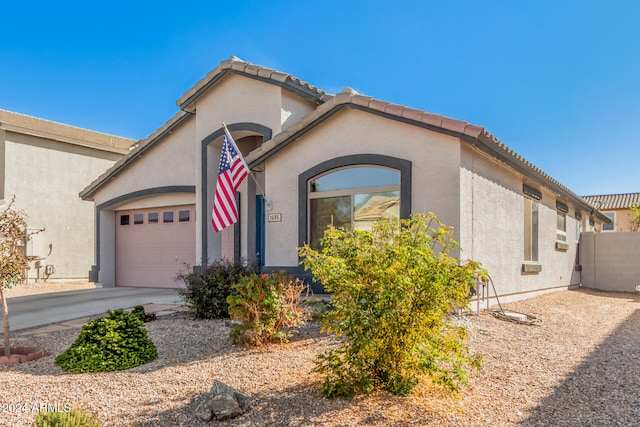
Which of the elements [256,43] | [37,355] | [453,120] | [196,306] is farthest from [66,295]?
[453,120]

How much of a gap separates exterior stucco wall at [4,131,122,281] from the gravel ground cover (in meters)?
12.3

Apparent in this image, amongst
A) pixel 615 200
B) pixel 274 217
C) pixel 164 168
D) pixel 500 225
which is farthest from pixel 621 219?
pixel 164 168

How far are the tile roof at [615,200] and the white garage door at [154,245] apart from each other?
29.8m

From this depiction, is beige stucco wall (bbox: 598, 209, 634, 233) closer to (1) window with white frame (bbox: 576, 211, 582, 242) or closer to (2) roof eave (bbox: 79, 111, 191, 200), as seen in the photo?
(1) window with white frame (bbox: 576, 211, 582, 242)

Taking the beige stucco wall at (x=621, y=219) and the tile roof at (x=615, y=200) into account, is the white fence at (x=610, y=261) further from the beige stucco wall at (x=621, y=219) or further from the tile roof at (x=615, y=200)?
the beige stucco wall at (x=621, y=219)

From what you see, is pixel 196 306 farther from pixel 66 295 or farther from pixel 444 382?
pixel 66 295

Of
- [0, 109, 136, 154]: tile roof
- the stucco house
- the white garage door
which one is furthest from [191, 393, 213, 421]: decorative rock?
[0, 109, 136, 154]: tile roof

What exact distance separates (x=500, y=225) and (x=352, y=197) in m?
3.34

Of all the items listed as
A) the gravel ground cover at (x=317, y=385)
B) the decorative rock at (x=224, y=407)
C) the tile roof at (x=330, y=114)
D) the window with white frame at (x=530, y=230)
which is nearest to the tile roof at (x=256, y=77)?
the tile roof at (x=330, y=114)

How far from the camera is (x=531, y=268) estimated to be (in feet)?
37.1

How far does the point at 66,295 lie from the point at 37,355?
26.6 feet

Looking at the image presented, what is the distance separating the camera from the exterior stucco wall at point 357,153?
822 cm

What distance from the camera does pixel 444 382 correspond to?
4090mm

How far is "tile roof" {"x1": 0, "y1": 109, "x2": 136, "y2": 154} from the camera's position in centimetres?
1773
